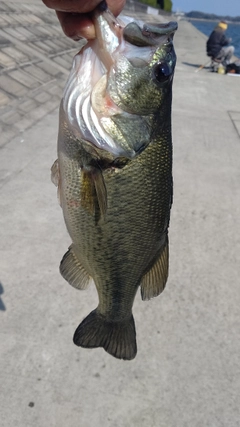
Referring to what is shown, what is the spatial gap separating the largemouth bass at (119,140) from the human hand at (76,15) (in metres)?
0.05

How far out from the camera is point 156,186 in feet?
5.68

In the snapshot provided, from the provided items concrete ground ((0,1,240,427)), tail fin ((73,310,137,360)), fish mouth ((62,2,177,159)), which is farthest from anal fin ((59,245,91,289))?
concrete ground ((0,1,240,427))

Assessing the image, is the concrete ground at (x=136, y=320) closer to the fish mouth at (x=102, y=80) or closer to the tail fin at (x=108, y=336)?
the tail fin at (x=108, y=336)

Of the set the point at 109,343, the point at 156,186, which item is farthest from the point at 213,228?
the point at 156,186

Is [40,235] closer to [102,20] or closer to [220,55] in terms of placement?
[102,20]

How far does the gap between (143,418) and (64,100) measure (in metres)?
1.78

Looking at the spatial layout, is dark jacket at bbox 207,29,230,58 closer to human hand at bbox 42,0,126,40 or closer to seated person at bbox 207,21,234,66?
seated person at bbox 207,21,234,66

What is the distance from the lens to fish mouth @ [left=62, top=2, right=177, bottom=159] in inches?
64.3

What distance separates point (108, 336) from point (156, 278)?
38 centimetres

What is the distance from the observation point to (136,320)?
10.8 feet

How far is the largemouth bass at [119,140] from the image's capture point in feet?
5.44

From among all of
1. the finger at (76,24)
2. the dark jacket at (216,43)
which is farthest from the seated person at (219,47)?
the finger at (76,24)

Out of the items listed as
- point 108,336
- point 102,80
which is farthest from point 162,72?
point 108,336

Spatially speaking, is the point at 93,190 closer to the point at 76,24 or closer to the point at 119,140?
the point at 119,140
